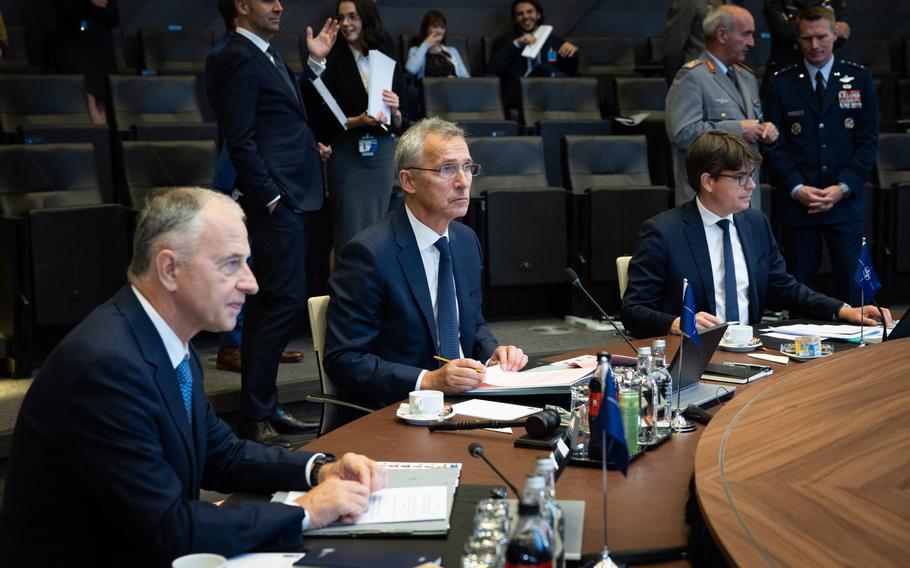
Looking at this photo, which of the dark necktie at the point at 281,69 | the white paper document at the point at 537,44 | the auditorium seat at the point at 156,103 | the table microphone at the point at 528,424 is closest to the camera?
the table microphone at the point at 528,424

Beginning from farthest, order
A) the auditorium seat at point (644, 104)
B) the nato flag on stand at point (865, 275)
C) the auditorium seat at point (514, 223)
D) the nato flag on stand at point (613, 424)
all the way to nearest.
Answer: the auditorium seat at point (644, 104), the auditorium seat at point (514, 223), the nato flag on stand at point (865, 275), the nato flag on stand at point (613, 424)

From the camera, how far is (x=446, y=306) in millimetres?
2799

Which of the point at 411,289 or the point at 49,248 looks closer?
the point at 411,289

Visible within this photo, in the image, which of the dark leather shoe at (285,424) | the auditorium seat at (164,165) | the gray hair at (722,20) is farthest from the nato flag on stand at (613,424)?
the auditorium seat at (164,165)

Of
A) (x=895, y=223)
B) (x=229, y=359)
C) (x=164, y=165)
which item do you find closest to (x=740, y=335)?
(x=229, y=359)

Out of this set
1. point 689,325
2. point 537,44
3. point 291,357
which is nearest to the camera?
point 689,325

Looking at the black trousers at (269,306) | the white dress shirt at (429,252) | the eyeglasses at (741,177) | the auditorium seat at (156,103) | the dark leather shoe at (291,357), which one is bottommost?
the dark leather shoe at (291,357)

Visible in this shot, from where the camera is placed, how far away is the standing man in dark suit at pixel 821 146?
4891 mm

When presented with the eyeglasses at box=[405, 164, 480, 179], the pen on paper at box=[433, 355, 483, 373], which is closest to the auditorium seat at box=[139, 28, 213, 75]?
the eyeglasses at box=[405, 164, 480, 179]

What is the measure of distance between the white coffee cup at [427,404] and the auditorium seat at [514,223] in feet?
11.0

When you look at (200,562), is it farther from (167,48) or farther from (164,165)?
(167,48)

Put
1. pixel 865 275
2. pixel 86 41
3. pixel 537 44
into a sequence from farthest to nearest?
pixel 537 44 → pixel 86 41 → pixel 865 275

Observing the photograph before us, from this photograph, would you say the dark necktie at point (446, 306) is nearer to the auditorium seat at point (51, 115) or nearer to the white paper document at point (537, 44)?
the auditorium seat at point (51, 115)

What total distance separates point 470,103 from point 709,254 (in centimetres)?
347
